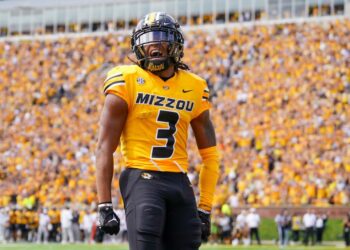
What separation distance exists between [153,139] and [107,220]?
1.86 ft

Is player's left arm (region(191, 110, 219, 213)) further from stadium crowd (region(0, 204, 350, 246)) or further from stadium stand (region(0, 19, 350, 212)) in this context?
stadium stand (region(0, 19, 350, 212))

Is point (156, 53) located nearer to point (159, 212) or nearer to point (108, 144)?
point (108, 144)

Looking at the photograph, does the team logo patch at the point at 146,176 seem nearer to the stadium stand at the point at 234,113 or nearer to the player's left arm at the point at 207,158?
the player's left arm at the point at 207,158

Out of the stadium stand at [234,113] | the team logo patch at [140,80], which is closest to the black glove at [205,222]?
the team logo patch at [140,80]

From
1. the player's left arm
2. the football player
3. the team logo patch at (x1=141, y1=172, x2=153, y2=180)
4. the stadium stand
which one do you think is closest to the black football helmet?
the football player

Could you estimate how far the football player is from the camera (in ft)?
18.1

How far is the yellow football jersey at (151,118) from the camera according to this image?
222 inches

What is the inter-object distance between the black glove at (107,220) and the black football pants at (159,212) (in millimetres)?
82

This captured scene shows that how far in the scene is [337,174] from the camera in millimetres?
27266

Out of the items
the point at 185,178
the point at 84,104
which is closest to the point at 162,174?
the point at 185,178

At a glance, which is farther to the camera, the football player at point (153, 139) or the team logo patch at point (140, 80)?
the team logo patch at point (140, 80)

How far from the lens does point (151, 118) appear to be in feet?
18.7

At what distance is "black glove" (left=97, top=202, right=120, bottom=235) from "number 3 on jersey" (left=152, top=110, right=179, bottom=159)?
1.40 ft

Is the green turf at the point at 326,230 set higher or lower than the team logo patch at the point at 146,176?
higher
